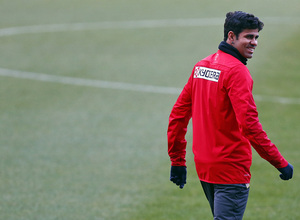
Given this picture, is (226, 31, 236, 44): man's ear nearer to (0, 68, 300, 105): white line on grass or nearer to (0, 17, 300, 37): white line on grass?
(0, 68, 300, 105): white line on grass

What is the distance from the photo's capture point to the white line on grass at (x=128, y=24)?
789 inches

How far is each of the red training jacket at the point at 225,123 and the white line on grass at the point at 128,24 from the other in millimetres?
14874

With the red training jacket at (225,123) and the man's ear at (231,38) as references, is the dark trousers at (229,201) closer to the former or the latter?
the red training jacket at (225,123)

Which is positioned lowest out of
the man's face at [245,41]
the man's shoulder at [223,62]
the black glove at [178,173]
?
the black glove at [178,173]

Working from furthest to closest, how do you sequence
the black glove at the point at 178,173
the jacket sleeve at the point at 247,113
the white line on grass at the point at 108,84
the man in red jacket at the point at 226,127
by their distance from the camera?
1. the white line on grass at the point at 108,84
2. the black glove at the point at 178,173
3. the man in red jacket at the point at 226,127
4. the jacket sleeve at the point at 247,113

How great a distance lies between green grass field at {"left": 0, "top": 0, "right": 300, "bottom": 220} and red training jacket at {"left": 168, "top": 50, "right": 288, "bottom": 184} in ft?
8.79

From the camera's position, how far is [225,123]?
541cm

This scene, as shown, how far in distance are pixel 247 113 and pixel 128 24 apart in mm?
15848

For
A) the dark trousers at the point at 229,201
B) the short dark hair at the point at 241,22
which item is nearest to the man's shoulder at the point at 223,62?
the short dark hair at the point at 241,22

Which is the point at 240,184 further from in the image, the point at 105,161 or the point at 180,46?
the point at 180,46

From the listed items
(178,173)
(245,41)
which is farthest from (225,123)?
(178,173)

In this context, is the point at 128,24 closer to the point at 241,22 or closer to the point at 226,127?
the point at 241,22

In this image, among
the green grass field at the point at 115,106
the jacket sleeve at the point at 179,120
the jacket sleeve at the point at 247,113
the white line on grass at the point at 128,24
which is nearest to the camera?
the jacket sleeve at the point at 247,113

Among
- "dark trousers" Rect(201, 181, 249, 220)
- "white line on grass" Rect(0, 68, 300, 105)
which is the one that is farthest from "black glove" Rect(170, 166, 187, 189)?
"white line on grass" Rect(0, 68, 300, 105)
